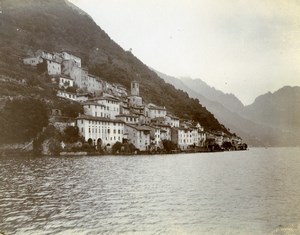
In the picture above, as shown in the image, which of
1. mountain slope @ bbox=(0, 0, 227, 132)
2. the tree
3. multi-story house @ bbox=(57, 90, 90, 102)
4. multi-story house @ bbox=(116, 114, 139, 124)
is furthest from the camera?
mountain slope @ bbox=(0, 0, 227, 132)

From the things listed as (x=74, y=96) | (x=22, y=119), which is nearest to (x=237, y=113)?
(x=74, y=96)

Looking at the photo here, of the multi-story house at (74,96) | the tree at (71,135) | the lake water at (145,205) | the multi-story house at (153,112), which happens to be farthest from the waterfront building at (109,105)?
the lake water at (145,205)

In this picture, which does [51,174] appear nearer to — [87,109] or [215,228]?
[215,228]

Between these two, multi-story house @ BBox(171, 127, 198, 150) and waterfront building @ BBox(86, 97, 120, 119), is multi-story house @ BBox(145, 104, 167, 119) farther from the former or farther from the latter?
waterfront building @ BBox(86, 97, 120, 119)

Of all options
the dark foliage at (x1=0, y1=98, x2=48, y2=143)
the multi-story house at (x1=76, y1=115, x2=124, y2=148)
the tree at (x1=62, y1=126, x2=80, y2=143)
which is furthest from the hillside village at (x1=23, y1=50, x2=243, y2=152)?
the dark foliage at (x1=0, y1=98, x2=48, y2=143)

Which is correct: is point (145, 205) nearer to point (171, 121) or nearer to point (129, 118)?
point (129, 118)

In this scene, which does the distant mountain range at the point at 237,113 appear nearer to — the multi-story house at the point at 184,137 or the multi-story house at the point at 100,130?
the multi-story house at the point at 184,137

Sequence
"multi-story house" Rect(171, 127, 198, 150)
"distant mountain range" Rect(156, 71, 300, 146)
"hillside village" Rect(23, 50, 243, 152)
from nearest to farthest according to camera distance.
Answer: "hillside village" Rect(23, 50, 243, 152)
"distant mountain range" Rect(156, 71, 300, 146)
"multi-story house" Rect(171, 127, 198, 150)
